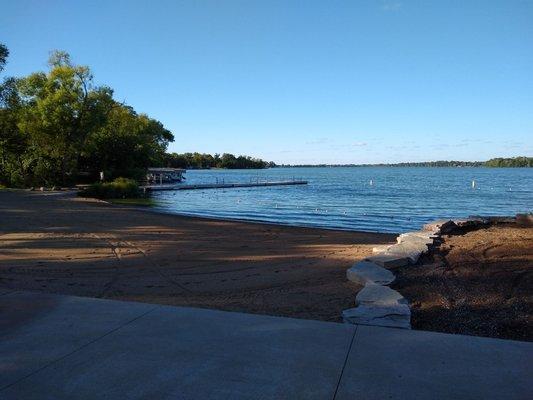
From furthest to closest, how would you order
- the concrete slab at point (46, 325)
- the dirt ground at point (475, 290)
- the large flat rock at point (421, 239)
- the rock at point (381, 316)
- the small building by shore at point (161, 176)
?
the small building by shore at point (161, 176) → the large flat rock at point (421, 239) → the dirt ground at point (475, 290) → the rock at point (381, 316) → the concrete slab at point (46, 325)

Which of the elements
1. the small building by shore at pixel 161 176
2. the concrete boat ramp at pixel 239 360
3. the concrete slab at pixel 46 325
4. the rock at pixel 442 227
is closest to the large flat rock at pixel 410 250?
the rock at pixel 442 227

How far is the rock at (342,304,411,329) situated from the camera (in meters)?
4.97

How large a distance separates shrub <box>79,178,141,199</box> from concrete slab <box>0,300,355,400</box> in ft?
106

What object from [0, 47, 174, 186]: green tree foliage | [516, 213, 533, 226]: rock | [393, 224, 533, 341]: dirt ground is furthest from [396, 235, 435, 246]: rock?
[0, 47, 174, 186]: green tree foliage

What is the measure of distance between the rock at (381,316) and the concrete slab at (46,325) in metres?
2.33

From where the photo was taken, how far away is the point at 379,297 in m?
5.90

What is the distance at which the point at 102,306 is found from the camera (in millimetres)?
5438

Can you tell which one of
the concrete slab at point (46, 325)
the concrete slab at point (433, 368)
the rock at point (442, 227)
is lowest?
the rock at point (442, 227)

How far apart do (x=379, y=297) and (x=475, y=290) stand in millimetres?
1812

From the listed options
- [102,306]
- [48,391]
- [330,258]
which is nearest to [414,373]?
[48,391]

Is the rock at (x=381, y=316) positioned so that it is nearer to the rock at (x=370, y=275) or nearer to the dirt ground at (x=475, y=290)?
the dirt ground at (x=475, y=290)

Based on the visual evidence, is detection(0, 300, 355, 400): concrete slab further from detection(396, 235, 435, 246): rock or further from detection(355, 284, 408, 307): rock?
detection(396, 235, 435, 246): rock

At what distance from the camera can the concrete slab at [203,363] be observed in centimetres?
333

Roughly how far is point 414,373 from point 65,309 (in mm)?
3847
